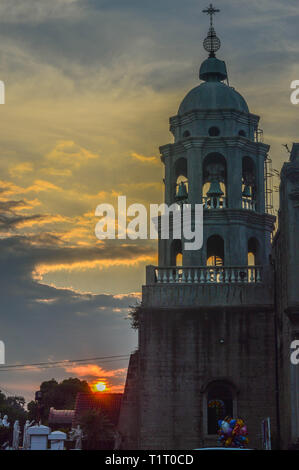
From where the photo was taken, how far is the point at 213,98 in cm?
3781

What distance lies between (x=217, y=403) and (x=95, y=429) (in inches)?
438

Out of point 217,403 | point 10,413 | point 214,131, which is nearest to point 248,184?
point 214,131

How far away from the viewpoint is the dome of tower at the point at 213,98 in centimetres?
3772

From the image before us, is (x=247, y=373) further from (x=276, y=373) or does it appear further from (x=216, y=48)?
(x=216, y=48)

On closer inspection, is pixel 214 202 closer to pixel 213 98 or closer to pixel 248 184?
pixel 248 184

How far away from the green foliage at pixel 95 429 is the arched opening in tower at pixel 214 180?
39.2ft

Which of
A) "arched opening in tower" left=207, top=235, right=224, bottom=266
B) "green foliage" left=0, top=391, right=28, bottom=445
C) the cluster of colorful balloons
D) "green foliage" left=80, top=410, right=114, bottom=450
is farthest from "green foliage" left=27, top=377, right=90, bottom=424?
the cluster of colorful balloons

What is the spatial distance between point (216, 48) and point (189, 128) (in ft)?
14.7

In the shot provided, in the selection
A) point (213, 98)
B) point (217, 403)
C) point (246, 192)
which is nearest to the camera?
point (217, 403)

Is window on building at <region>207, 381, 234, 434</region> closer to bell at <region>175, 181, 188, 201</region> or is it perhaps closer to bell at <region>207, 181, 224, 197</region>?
bell at <region>207, 181, 224, 197</region>

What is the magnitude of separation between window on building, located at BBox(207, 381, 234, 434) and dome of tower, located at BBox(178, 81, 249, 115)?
1233 centimetres

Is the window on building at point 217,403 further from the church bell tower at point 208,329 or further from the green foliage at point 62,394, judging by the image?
the green foliage at point 62,394

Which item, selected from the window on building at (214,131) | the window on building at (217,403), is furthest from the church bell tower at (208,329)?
the window on building at (214,131)
